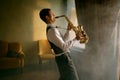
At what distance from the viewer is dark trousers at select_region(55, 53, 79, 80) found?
134 cm

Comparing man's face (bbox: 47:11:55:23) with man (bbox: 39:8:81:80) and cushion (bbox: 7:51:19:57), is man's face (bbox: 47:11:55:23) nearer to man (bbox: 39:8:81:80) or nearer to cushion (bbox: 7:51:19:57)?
man (bbox: 39:8:81:80)

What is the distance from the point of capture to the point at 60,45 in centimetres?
126

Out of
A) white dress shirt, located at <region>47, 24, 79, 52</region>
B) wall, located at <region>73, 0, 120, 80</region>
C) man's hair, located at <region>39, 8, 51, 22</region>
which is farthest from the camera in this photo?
wall, located at <region>73, 0, 120, 80</region>

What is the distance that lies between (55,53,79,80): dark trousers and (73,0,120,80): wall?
12 cm

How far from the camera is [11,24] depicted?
4.60 feet

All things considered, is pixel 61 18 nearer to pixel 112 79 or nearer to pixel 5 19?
pixel 5 19

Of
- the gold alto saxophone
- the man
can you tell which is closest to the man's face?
the man

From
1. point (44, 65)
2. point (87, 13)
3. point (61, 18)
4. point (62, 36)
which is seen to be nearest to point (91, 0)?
point (87, 13)

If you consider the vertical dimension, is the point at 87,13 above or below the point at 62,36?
above

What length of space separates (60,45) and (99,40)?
35cm

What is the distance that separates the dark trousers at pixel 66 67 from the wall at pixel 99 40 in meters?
0.12

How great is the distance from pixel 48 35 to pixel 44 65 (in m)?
0.25

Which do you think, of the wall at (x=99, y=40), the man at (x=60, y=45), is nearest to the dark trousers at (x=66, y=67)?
the man at (x=60, y=45)

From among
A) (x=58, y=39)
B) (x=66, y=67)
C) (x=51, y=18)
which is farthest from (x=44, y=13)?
(x=66, y=67)
